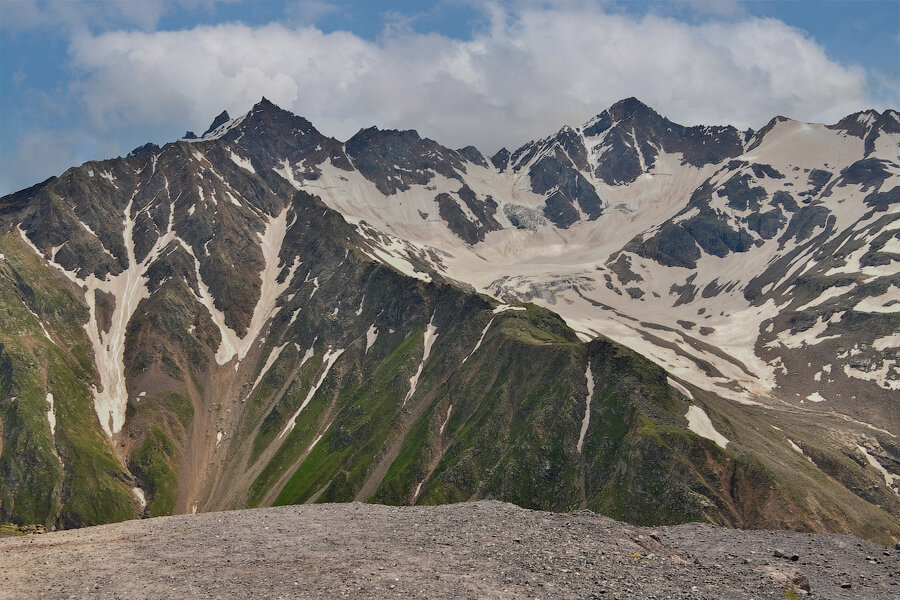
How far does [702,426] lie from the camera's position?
453ft

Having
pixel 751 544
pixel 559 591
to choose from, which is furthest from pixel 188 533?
pixel 751 544

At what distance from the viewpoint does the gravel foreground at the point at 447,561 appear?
5200cm

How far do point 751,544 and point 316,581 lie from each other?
144 ft

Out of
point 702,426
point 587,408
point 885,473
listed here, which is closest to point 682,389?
point 702,426

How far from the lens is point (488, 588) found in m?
51.4

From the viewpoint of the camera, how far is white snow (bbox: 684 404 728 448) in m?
132

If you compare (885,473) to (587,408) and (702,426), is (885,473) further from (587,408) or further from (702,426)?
(587,408)

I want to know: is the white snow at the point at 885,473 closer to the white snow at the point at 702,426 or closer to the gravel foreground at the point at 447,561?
the white snow at the point at 702,426

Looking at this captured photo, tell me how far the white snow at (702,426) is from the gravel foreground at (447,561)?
57.1 m

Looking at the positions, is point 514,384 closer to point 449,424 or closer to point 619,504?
point 449,424

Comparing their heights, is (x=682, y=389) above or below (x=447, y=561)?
above

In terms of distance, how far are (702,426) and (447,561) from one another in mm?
95236

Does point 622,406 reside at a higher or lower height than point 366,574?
higher

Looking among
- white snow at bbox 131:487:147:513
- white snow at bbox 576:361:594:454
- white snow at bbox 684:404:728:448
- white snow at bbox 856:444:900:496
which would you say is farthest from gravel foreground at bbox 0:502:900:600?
white snow at bbox 131:487:147:513
